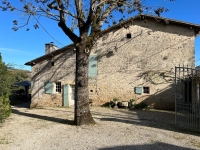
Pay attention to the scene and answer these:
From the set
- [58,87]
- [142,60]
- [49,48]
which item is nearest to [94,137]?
[142,60]

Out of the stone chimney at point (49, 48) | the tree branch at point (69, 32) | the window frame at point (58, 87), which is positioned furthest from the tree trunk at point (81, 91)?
the stone chimney at point (49, 48)

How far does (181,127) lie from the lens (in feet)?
24.5

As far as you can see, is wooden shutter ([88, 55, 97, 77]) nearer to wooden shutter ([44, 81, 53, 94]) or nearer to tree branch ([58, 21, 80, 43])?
wooden shutter ([44, 81, 53, 94])

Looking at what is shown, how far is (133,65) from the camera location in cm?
1337

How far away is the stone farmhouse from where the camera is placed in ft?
41.8

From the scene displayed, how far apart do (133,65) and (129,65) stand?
11.1 inches

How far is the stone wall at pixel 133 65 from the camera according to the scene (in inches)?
501

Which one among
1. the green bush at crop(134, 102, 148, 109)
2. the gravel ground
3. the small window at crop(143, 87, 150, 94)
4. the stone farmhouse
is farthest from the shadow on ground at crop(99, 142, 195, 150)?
the small window at crop(143, 87, 150, 94)

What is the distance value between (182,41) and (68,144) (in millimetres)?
10630

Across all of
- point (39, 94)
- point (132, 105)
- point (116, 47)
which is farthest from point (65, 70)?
point (132, 105)

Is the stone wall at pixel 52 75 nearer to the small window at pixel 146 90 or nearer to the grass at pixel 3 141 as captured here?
the small window at pixel 146 90

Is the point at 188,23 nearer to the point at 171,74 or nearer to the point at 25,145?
the point at 171,74

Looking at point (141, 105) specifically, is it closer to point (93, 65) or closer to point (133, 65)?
point (133, 65)

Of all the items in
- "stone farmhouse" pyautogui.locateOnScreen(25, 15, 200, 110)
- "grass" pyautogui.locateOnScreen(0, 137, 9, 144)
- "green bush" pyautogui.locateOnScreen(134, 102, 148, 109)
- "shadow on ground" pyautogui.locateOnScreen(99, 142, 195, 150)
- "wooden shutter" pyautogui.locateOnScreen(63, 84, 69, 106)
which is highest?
"stone farmhouse" pyautogui.locateOnScreen(25, 15, 200, 110)
